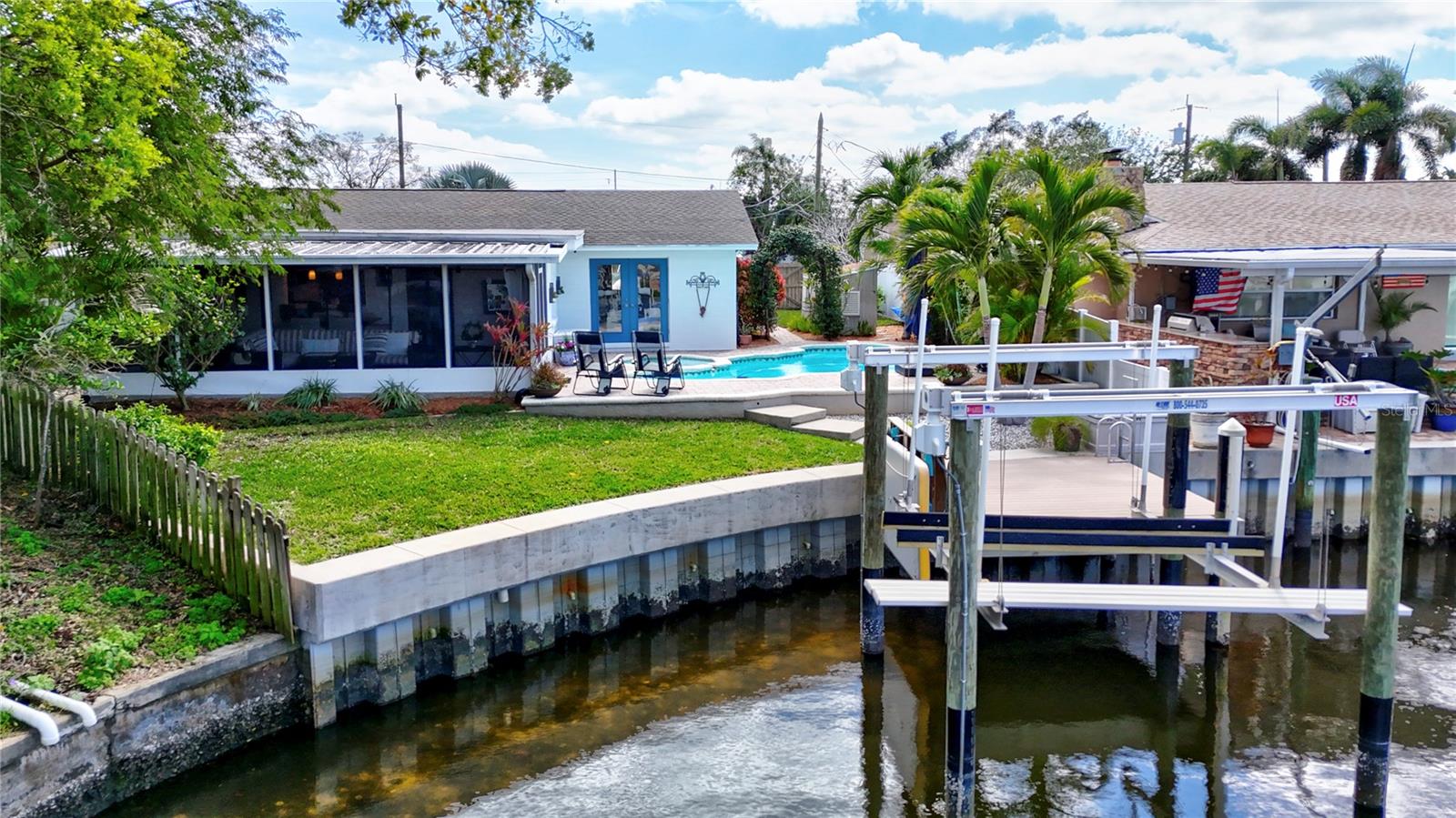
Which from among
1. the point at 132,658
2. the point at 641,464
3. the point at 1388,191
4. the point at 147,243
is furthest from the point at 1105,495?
the point at 1388,191

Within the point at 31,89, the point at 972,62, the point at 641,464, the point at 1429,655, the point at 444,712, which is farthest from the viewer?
the point at 972,62

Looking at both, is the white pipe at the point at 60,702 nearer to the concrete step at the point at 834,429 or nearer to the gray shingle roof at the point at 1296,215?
the concrete step at the point at 834,429

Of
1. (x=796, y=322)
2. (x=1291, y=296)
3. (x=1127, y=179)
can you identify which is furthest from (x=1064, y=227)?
(x=796, y=322)

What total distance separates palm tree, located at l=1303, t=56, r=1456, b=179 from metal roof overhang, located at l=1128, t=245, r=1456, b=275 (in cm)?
1836

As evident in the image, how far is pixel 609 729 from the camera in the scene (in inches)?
345

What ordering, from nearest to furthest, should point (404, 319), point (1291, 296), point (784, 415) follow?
point (784, 415), point (404, 319), point (1291, 296)

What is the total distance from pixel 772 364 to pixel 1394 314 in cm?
1073

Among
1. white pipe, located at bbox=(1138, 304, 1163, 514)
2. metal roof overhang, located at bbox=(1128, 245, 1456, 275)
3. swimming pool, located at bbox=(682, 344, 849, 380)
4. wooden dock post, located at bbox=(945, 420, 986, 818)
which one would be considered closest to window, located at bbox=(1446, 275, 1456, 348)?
metal roof overhang, located at bbox=(1128, 245, 1456, 275)

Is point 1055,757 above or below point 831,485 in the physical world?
below

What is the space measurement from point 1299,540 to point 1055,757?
6383mm

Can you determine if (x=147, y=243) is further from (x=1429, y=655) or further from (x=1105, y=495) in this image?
(x=1429, y=655)

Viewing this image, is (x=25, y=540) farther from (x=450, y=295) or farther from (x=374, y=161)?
(x=374, y=161)

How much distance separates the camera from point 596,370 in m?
17.5

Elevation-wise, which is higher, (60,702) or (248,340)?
(248,340)
